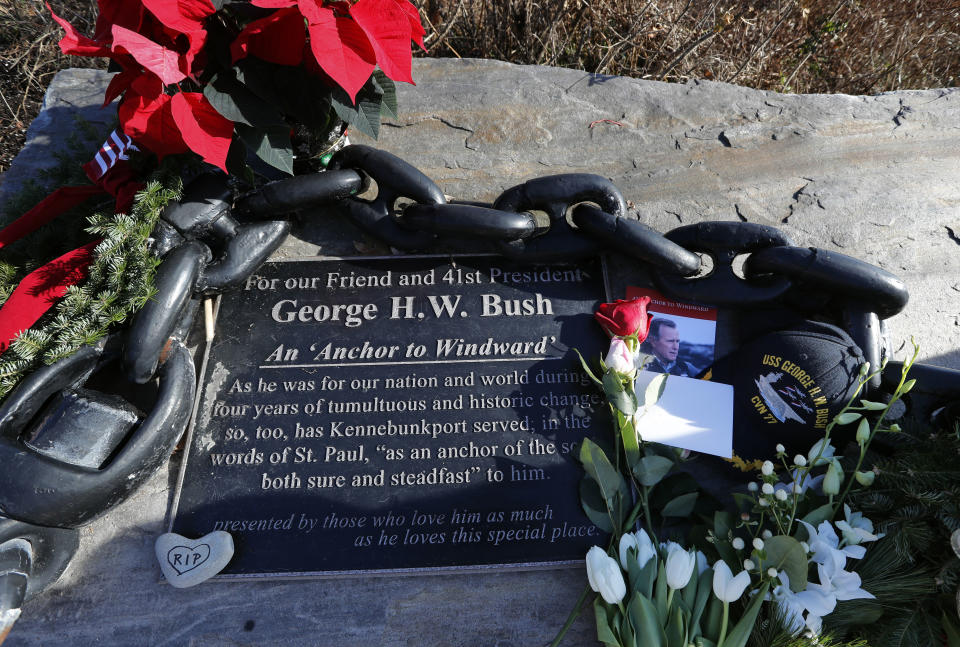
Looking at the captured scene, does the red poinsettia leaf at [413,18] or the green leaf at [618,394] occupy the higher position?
the red poinsettia leaf at [413,18]

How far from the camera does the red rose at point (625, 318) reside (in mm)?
1923

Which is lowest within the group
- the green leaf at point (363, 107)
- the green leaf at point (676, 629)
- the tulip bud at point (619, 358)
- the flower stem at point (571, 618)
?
the flower stem at point (571, 618)

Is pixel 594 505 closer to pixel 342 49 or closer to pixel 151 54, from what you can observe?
pixel 342 49

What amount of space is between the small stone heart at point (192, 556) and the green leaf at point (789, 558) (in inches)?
54.7

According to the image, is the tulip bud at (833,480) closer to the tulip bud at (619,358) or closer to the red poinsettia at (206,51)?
the tulip bud at (619,358)

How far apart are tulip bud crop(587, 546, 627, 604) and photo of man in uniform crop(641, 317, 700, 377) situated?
0.65 meters

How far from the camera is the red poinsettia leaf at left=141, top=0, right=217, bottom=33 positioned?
5.25 feet

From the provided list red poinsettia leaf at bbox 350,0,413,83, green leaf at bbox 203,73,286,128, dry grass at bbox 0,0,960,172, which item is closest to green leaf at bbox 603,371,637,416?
red poinsettia leaf at bbox 350,0,413,83

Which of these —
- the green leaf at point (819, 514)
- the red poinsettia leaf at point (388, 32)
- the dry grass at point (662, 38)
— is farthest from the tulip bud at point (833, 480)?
the dry grass at point (662, 38)

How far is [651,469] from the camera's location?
1704mm

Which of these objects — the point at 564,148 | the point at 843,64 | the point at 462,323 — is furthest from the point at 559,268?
the point at 843,64

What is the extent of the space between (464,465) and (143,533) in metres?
0.93

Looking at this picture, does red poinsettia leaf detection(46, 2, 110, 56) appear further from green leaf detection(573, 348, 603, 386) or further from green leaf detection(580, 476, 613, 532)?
green leaf detection(580, 476, 613, 532)

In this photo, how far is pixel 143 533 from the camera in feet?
5.74
